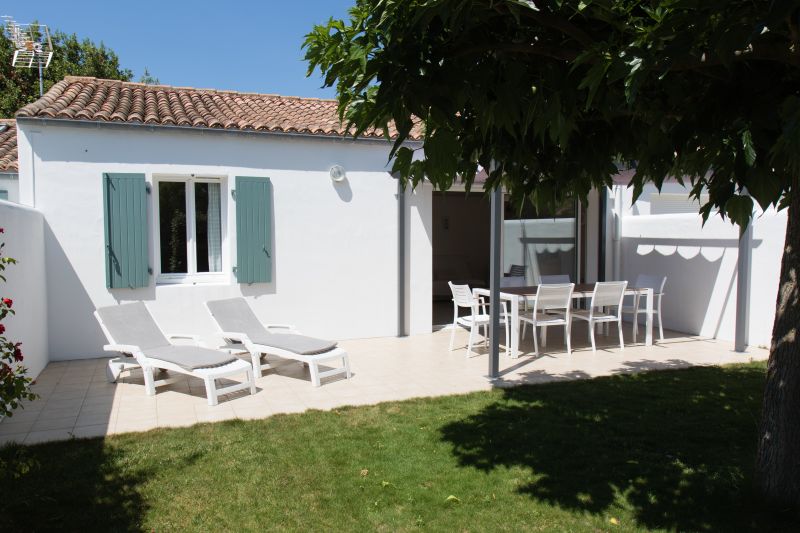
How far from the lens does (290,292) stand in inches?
397

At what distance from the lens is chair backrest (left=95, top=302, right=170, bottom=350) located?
7488 millimetres

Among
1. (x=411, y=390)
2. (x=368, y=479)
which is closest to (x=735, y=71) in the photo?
(x=368, y=479)

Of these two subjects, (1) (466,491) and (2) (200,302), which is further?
(2) (200,302)

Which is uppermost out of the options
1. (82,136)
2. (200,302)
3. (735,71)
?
(82,136)

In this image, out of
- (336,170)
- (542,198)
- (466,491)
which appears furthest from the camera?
(336,170)

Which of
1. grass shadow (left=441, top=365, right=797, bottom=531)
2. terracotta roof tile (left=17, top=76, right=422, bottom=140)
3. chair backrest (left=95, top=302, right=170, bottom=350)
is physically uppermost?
terracotta roof tile (left=17, top=76, right=422, bottom=140)

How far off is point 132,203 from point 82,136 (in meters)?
1.15

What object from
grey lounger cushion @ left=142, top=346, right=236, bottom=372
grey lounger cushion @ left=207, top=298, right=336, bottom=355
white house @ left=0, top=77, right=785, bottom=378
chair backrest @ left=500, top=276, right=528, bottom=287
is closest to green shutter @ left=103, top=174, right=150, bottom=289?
white house @ left=0, top=77, right=785, bottom=378

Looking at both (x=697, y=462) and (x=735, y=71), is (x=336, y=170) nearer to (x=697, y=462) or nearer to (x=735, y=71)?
(x=697, y=462)

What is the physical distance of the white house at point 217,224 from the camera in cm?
869

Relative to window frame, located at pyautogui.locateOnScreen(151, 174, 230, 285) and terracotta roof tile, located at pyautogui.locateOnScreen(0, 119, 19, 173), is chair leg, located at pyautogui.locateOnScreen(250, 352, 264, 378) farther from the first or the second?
terracotta roof tile, located at pyautogui.locateOnScreen(0, 119, 19, 173)

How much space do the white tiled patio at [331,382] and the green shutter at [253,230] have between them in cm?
161

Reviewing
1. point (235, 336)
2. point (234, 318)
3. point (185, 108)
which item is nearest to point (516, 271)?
point (234, 318)

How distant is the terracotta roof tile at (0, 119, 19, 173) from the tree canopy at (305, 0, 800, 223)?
11.8 m
